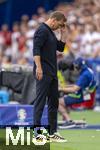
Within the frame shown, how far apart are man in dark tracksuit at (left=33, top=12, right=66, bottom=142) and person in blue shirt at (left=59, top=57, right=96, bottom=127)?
11.4ft

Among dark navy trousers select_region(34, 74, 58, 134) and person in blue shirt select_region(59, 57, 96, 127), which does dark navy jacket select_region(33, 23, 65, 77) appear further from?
person in blue shirt select_region(59, 57, 96, 127)

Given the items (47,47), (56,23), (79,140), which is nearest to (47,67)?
(47,47)

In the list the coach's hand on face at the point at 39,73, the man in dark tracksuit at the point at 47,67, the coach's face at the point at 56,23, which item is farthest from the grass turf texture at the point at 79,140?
the coach's face at the point at 56,23

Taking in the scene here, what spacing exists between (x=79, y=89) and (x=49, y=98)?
12.5 ft

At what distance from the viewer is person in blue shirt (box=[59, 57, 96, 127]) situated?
626 inches

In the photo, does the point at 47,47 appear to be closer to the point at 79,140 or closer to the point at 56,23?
the point at 56,23

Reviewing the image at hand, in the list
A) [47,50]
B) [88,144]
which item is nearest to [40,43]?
[47,50]

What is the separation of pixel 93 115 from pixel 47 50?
6.68 metres

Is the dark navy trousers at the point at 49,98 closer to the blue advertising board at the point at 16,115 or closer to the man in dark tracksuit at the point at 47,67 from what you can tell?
the man in dark tracksuit at the point at 47,67

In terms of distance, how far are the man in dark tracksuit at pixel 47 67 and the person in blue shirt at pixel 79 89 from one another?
3.48 metres

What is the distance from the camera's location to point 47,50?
39.7 feet

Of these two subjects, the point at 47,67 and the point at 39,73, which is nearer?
the point at 39,73

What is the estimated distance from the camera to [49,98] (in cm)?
1226

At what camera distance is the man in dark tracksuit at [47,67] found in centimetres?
1195
